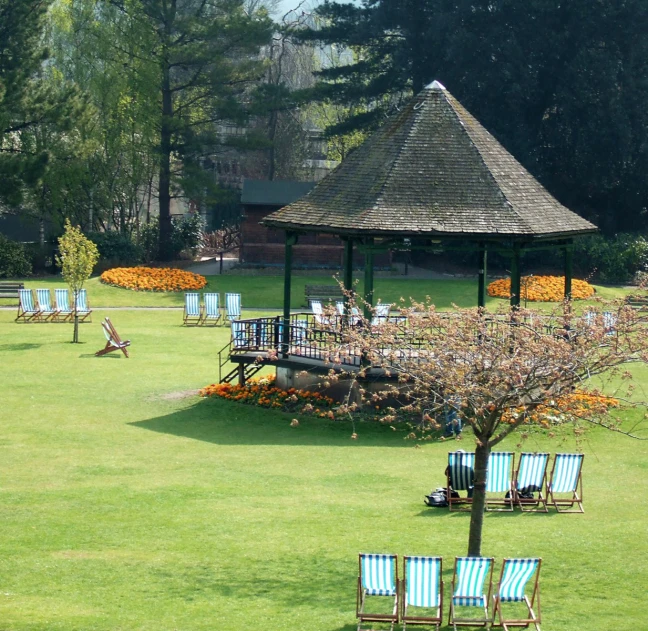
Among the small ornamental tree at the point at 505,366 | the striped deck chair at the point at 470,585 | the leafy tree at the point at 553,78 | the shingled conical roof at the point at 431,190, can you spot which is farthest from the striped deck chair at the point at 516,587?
the leafy tree at the point at 553,78

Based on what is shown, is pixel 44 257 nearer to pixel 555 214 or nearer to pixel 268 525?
pixel 555 214

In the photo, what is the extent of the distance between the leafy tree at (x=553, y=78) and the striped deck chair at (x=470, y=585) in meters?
43.9

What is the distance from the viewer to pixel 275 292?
47.9 metres

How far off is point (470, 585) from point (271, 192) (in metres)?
44.1

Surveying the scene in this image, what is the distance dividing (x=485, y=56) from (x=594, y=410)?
4406cm

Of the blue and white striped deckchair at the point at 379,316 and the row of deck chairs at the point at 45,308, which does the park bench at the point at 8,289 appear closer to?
the row of deck chairs at the point at 45,308

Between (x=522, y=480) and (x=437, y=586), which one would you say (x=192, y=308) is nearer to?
(x=522, y=480)

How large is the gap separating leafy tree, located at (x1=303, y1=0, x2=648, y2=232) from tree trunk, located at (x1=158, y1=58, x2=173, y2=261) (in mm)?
10192

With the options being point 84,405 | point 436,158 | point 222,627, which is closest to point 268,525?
point 222,627

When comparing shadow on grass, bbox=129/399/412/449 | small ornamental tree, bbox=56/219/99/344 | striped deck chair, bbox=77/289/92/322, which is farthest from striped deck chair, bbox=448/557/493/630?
striped deck chair, bbox=77/289/92/322

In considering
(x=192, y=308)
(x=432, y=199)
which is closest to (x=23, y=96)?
(x=192, y=308)

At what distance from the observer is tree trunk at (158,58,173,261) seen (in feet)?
189

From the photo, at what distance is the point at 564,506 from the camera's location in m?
18.8

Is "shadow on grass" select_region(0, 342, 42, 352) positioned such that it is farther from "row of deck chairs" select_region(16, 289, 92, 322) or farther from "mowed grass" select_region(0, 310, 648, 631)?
"mowed grass" select_region(0, 310, 648, 631)
